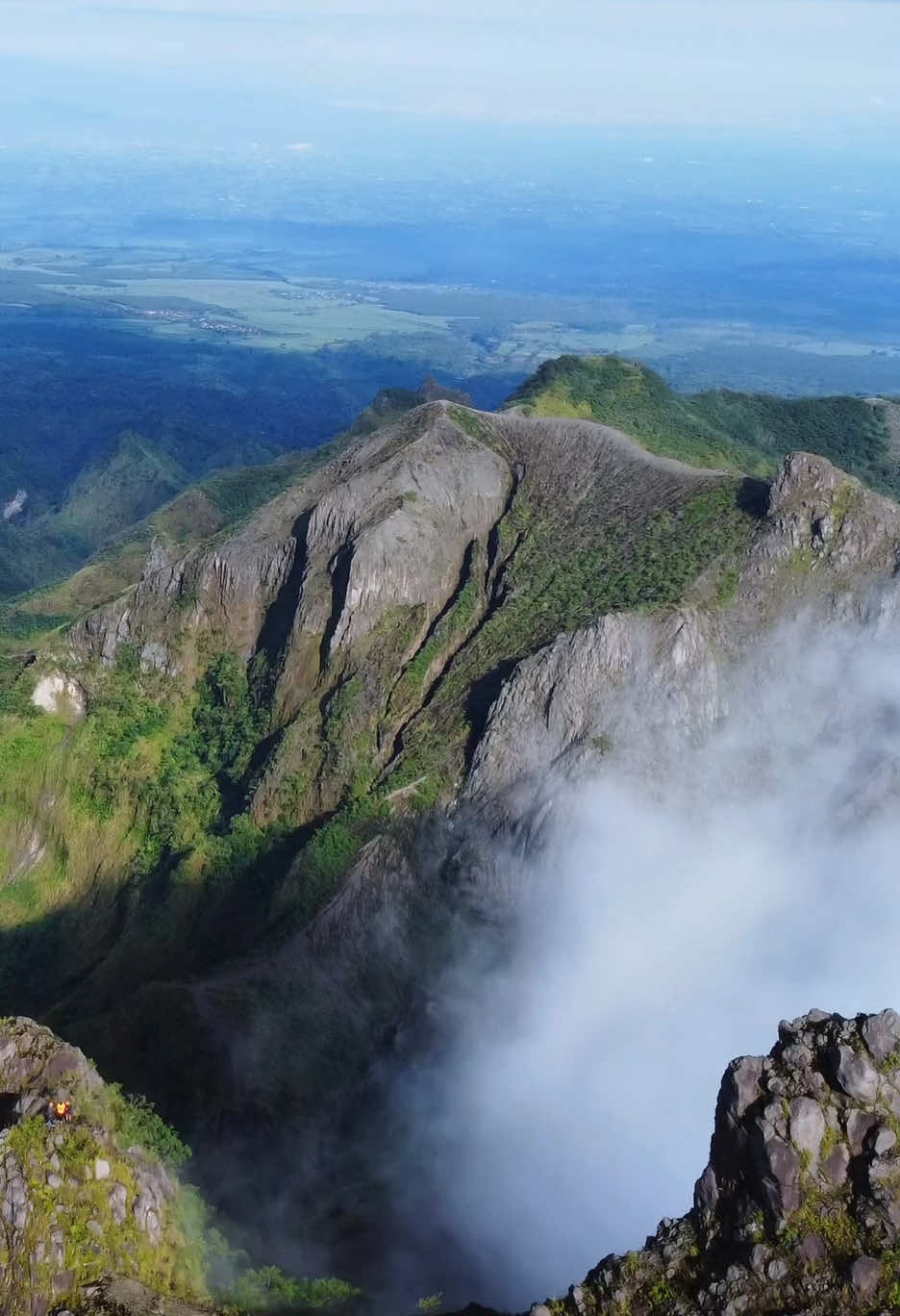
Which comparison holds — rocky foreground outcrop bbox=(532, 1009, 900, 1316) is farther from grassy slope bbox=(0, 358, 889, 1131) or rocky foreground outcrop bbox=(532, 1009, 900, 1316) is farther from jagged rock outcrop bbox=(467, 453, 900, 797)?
grassy slope bbox=(0, 358, 889, 1131)

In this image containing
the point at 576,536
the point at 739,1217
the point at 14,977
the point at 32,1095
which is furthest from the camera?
the point at 576,536

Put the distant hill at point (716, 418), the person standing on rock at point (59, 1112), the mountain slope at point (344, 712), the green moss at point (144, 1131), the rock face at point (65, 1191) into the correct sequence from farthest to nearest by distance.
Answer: the distant hill at point (716, 418) → the mountain slope at point (344, 712) → the green moss at point (144, 1131) → the person standing on rock at point (59, 1112) → the rock face at point (65, 1191)

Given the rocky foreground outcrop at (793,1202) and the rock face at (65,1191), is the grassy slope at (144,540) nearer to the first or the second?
the rock face at (65,1191)

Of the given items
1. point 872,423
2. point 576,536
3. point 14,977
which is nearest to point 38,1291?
point 14,977

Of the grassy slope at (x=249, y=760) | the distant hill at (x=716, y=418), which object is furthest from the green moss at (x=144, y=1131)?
the distant hill at (x=716, y=418)

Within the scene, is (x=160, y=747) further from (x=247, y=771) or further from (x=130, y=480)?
(x=130, y=480)

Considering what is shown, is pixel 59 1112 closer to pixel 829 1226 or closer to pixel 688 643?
pixel 829 1226
